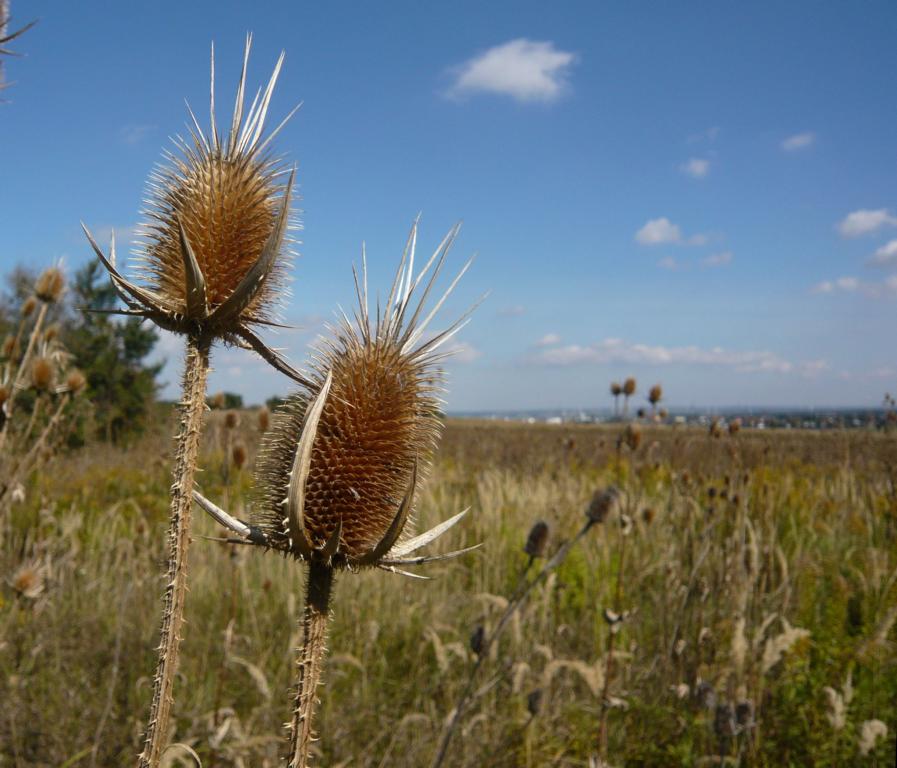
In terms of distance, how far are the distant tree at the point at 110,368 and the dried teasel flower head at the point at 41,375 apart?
44.8 feet

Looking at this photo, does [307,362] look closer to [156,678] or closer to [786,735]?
[156,678]

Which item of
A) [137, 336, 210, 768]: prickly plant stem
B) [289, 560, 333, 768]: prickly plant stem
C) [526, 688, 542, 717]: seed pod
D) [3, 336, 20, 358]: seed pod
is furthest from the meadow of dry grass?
[137, 336, 210, 768]: prickly plant stem

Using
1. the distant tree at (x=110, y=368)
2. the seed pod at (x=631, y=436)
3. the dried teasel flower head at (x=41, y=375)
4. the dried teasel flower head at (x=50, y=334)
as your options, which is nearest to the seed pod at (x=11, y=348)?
the dried teasel flower head at (x=41, y=375)

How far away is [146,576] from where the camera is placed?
4.62 metres

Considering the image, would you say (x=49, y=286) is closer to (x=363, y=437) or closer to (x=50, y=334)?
(x=50, y=334)

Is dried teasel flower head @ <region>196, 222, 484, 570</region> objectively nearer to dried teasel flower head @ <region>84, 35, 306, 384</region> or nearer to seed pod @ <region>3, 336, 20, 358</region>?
dried teasel flower head @ <region>84, 35, 306, 384</region>

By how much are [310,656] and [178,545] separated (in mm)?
299

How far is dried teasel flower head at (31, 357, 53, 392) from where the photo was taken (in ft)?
10.1

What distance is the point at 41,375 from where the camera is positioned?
311cm

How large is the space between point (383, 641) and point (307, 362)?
12.2 feet

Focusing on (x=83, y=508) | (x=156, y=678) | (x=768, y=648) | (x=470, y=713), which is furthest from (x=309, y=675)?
(x=83, y=508)

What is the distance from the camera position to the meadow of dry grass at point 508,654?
328cm

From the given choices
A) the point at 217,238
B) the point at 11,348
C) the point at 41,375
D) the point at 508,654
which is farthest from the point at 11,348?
the point at 508,654

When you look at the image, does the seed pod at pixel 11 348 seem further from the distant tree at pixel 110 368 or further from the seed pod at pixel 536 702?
the distant tree at pixel 110 368
